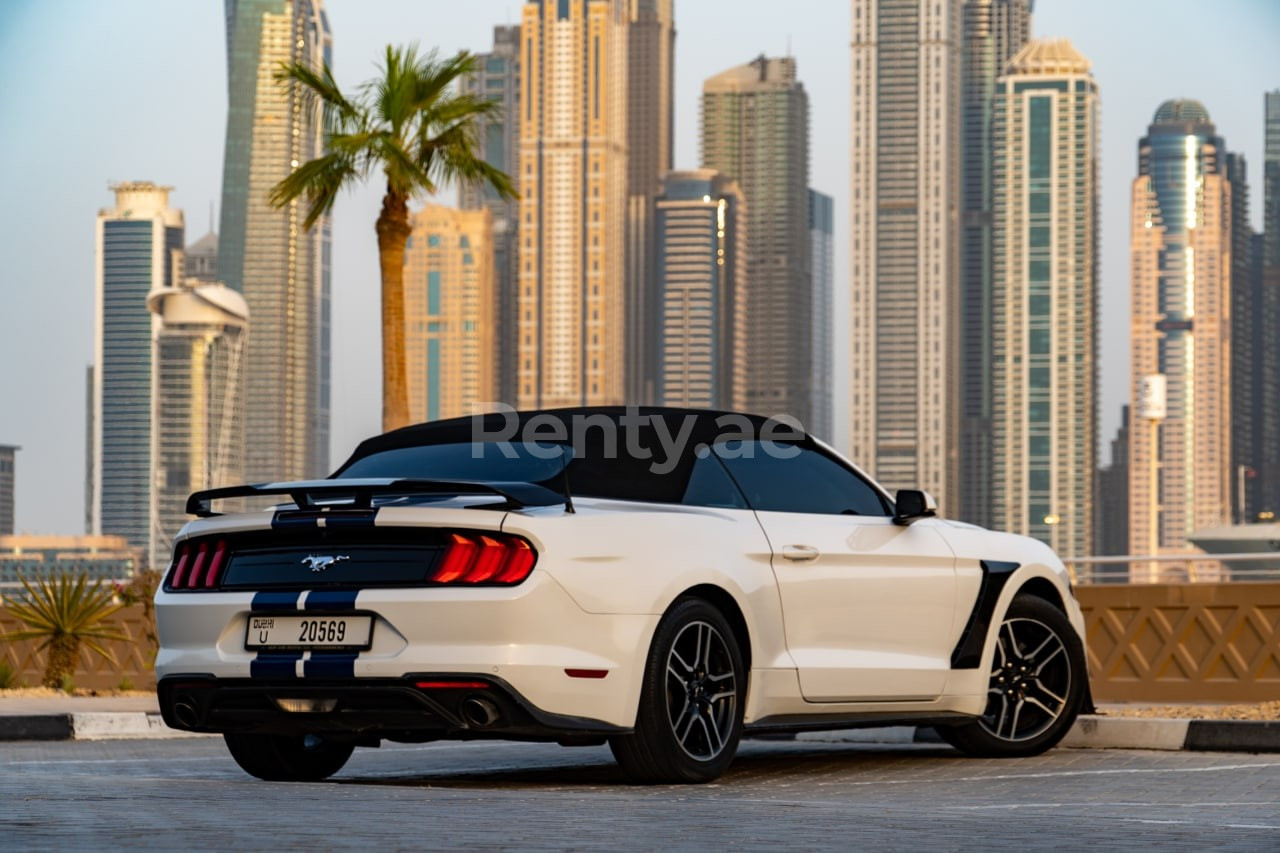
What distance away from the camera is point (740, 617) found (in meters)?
7.48

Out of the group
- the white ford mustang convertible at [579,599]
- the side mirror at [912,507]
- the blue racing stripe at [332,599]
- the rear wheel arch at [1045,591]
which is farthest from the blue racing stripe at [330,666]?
the rear wheel arch at [1045,591]

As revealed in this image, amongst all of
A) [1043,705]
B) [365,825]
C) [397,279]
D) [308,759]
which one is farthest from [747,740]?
[397,279]

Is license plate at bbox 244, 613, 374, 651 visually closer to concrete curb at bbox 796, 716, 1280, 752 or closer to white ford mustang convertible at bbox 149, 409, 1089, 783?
white ford mustang convertible at bbox 149, 409, 1089, 783

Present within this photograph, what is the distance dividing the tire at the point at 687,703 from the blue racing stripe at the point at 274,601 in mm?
1170

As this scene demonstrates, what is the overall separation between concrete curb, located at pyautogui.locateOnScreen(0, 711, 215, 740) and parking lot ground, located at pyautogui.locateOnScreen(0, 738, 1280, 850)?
7.30ft

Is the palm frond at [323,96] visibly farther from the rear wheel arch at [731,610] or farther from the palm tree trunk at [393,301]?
the rear wheel arch at [731,610]

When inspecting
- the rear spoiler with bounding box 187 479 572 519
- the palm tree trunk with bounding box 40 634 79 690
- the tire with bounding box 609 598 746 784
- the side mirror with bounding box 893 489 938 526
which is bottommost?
the palm tree trunk with bounding box 40 634 79 690

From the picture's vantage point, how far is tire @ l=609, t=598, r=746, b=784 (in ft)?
23.1

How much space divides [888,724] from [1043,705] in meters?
1.01

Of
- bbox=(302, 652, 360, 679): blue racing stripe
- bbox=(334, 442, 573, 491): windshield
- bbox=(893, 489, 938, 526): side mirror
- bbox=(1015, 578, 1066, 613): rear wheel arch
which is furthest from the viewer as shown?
bbox=(1015, 578, 1066, 613): rear wheel arch

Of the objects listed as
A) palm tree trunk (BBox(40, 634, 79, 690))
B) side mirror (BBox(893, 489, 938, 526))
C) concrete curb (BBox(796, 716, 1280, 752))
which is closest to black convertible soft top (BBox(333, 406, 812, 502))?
side mirror (BBox(893, 489, 938, 526))

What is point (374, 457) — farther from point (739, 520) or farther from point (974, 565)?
point (974, 565)

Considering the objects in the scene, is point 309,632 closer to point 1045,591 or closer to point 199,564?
point 199,564

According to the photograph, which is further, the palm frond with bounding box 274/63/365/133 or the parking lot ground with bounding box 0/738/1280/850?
the palm frond with bounding box 274/63/365/133
